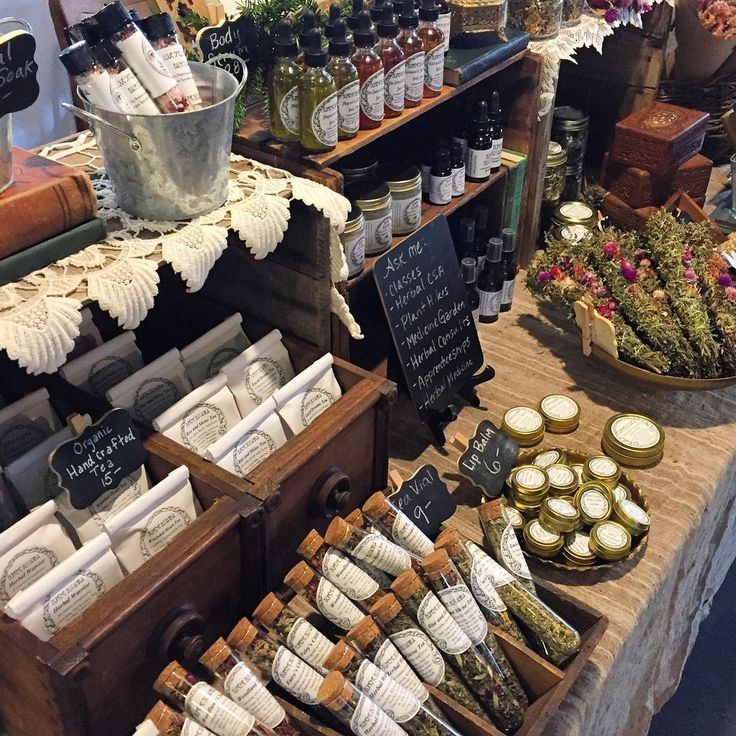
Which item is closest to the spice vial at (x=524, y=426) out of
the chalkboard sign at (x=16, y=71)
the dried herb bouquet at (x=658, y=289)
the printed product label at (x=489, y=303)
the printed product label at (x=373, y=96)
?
the dried herb bouquet at (x=658, y=289)

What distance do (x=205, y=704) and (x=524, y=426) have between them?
824mm

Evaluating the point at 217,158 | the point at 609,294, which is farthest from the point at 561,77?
the point at 217,158

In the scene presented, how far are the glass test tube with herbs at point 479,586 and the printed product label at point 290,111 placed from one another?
2.06ft

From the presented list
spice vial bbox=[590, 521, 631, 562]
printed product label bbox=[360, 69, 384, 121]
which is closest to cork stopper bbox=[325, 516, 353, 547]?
spice vial bbox=[590, 521, 631, 562]

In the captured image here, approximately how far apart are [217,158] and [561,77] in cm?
151

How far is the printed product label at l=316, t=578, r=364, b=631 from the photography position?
102 cm

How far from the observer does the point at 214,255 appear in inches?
41.3

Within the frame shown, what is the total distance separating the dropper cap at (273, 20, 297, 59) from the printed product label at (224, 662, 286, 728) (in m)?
0.82

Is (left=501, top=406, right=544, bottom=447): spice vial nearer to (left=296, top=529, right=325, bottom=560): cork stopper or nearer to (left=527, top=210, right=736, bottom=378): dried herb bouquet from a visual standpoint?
(left=527, top=210, right=736, bottom=378): dried herb bouquet

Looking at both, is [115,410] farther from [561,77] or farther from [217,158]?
[561,77]

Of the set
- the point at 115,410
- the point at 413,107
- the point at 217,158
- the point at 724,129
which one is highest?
the point at 217,158

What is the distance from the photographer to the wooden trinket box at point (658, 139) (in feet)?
6.52

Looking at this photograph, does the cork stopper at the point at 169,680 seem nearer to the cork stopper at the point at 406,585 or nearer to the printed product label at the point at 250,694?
the printed product label at the point at 250,694

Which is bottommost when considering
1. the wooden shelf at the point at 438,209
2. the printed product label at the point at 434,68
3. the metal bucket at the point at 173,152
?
the wooden shelf at the point at 438,209
